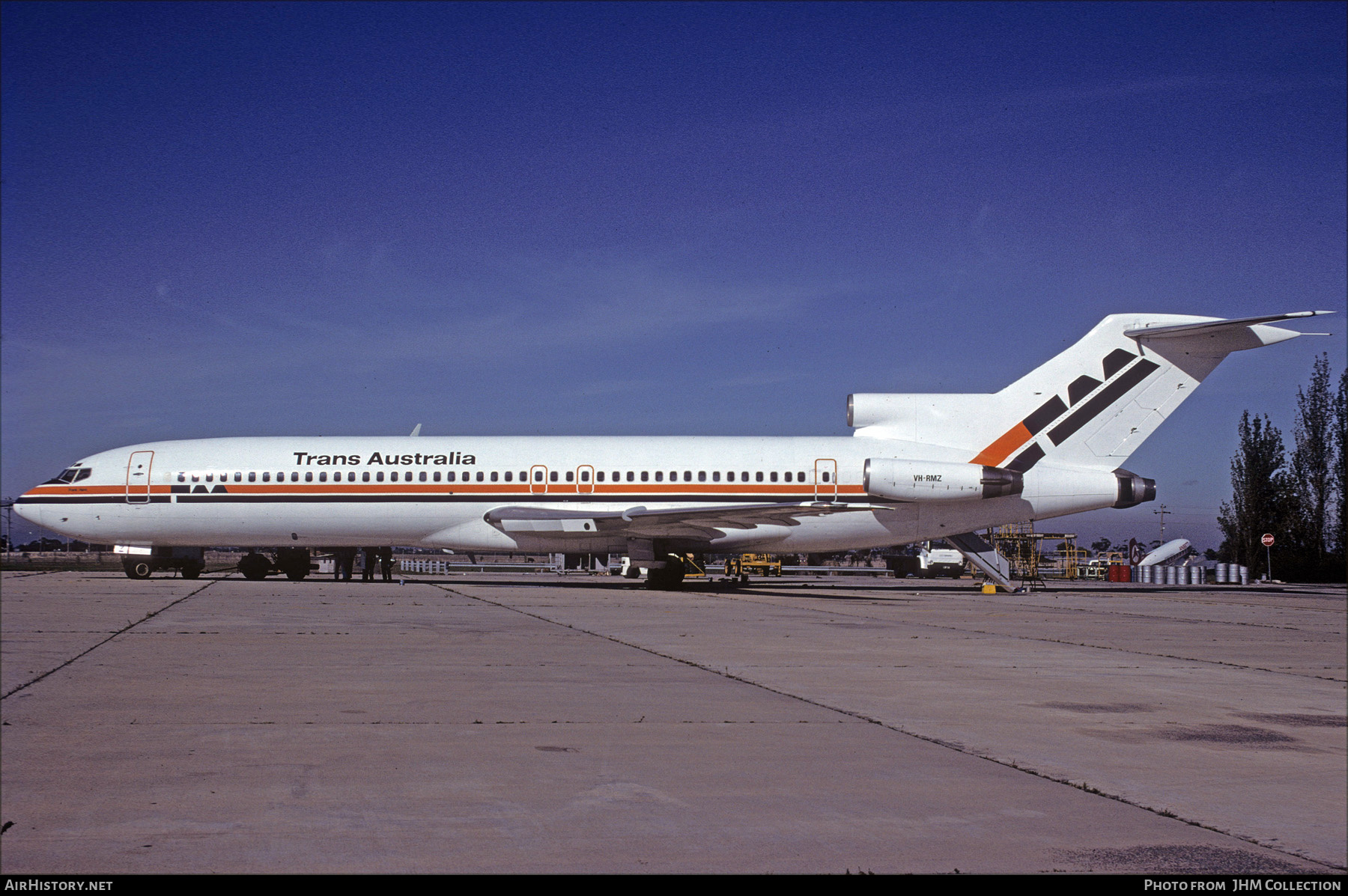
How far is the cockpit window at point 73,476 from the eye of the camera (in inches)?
1277

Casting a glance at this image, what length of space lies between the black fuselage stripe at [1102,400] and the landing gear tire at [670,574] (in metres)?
11.5

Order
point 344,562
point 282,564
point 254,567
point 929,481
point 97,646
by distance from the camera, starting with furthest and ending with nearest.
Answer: point 344,562 → point 282,564 → point 254,567 → point 929,481 → point 97,646

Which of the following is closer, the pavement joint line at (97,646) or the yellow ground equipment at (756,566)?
the pavement joint line at (97,646)

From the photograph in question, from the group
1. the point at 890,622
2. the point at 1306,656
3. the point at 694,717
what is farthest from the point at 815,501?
the point at 694,717

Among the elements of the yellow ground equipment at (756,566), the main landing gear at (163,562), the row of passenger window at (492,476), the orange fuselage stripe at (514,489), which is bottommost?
the yellow ground equipment at (756,566)

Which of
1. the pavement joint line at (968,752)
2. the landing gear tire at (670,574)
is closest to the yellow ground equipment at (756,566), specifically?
the landing gear tire at (670,574)

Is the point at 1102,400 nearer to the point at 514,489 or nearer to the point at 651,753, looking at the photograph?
the point at 514,489

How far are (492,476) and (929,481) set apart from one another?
40.7 ft

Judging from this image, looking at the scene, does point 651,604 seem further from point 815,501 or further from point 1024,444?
point 1024,444

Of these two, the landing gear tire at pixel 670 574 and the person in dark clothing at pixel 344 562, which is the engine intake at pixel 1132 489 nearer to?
the landing gear tire at pixel 670 574

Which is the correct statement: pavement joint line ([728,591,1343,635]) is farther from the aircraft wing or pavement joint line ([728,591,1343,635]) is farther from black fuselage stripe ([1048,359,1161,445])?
black fuselage stripe ([1048,359,1161,445])

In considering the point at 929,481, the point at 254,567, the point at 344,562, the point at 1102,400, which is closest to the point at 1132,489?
the point at 1102,400

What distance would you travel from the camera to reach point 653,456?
31.9 m

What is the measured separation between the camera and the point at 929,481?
1203 inches
